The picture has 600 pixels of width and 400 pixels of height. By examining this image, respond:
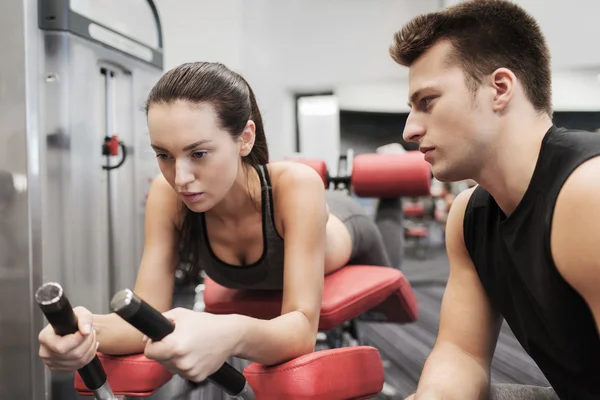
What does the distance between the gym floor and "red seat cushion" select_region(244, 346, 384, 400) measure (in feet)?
2.45

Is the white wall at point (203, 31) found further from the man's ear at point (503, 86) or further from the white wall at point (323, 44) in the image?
the man's ear at point (503, 86)

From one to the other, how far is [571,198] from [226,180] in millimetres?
635

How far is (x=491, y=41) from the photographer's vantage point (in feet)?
2.49

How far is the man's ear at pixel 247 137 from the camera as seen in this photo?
104 centimetres

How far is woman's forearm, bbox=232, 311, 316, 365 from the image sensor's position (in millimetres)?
748

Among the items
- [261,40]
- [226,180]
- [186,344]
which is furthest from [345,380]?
[261,40]

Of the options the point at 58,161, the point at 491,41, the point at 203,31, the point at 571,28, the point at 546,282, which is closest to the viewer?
the point at 546,282

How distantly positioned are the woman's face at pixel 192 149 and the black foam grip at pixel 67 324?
368mm

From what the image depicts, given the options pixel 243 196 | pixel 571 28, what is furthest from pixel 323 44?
pixel 243 196

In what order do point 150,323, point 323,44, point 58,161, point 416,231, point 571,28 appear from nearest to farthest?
point 150,323 < point 58,161 < point 571,28 < point 323,44 < point 416,231

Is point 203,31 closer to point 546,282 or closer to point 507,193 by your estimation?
point 507,193

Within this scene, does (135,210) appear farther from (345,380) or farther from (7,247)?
(345,380)

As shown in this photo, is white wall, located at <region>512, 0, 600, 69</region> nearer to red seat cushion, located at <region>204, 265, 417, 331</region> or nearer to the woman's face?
red seat cushion, located at <region>204, 265, 417, 331</region>

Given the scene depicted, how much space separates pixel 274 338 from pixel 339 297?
1.30ft
